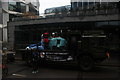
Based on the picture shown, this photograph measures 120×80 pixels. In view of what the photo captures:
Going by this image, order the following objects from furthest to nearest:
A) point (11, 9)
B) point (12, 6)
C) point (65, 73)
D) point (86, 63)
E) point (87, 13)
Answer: point (12, 6) → point (11, 9) → point (87, 13) → point (86, 63) → point (65, 73)

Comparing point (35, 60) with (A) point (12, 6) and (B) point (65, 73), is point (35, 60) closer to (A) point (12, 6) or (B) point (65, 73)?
(B) point (65, 73)

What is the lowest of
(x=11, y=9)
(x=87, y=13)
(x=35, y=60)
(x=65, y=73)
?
(x=65, y=73)

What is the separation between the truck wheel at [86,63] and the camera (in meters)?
9.98

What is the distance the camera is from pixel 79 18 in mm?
18469

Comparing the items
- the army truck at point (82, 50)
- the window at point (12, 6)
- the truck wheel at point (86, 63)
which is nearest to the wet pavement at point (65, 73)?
the truck wheel at point (86, 63)

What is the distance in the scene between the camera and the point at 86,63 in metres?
10.1

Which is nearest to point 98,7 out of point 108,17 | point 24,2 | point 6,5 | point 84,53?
point 108,17

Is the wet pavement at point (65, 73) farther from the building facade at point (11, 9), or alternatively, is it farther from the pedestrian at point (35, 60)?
the building facade at point (11, 9)

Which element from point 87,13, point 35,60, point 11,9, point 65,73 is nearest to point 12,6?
point 11,9

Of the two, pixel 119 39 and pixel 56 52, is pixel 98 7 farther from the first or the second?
pixel 56 52

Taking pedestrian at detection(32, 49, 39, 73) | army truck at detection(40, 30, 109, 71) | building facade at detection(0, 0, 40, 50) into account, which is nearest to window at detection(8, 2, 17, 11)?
building facade at detection(0, 0, 40, 50)

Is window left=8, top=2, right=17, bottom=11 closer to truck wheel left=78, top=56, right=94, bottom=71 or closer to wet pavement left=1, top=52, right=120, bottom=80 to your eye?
wet pavement left=1, top=52, right=120, bottom=80

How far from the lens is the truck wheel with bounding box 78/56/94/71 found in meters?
9.98

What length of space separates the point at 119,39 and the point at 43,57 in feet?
30.9
